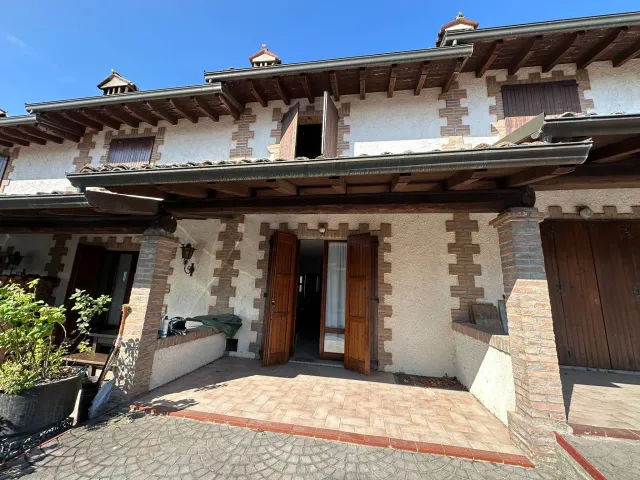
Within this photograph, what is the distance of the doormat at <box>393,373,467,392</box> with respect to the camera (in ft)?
13.5

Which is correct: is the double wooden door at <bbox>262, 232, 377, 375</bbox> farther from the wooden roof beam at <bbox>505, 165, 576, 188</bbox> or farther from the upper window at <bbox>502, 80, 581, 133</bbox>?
the upper window at <bbox>502, 80, 581, 133</bbox>

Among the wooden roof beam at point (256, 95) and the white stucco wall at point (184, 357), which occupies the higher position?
the wooden roof beam at point (256, 95)

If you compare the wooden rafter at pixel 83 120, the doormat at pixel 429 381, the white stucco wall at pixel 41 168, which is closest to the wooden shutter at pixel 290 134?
the doormat at pixel 429 381

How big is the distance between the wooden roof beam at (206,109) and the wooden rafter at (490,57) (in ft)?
19.7

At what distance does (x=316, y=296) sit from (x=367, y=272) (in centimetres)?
774

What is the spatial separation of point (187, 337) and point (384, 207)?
13.4ft

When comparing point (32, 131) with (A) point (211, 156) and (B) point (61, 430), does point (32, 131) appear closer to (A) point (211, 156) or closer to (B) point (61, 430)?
(A) point (211, 156)

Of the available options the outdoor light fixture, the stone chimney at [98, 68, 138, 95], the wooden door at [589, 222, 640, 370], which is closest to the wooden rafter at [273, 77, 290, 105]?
the outdoor light fixture

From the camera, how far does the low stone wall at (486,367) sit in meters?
2.89

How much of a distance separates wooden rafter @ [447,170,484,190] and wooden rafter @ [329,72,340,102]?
351 cm

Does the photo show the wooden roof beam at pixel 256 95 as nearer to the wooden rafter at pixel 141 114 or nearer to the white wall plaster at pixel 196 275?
the wooden rafter at pixel 141 114

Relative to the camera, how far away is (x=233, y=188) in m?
3.37

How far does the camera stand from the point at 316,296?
1227cm

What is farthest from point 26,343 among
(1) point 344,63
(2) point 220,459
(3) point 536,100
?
(3) point 536,100
